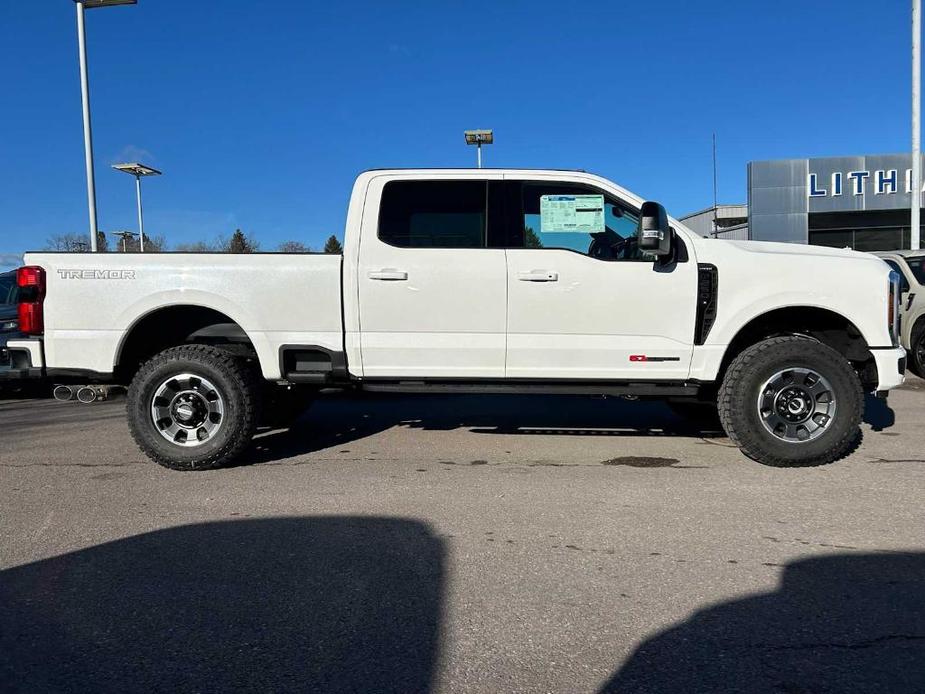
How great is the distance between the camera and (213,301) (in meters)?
4.75

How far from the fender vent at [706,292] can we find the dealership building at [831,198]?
2187 centimetres

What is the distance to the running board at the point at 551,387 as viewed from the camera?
4.82 m

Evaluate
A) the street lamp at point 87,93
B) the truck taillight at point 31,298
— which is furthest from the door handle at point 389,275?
the street lamp at point 87,93

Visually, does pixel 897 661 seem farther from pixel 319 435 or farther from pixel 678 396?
pixel 319 435

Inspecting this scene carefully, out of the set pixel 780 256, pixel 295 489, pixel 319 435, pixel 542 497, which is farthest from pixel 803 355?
pixel 319 435

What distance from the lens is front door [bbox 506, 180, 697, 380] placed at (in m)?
4.68

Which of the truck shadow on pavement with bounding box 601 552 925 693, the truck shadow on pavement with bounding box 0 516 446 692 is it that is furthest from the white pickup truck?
the truck shadow on pavement with bounding box 601 552 925 693

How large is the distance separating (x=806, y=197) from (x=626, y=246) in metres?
23.8

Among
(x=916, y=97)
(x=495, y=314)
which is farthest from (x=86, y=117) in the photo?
(x=916, y=97)

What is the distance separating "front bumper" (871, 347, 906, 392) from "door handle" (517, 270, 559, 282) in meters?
2.46

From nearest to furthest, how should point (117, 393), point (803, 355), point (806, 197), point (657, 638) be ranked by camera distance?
point (657, 638)
point (803, 355)
point (117, 393)
point (806, 197)

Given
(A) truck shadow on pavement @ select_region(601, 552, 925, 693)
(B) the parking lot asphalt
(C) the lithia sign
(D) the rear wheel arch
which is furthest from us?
(C) the lithia sign

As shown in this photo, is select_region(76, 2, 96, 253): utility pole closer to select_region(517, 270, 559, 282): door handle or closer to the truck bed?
the truck bed

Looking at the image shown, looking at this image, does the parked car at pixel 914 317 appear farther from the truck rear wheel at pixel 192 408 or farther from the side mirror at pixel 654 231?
the truck rear wheel at pixel 192 408
